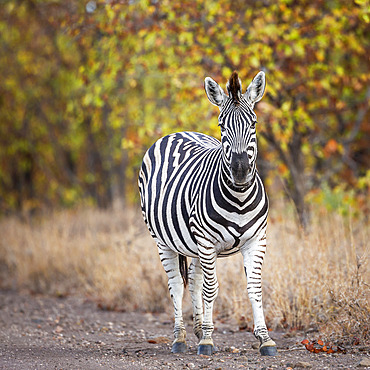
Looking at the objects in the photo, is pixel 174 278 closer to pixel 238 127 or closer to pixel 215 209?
pixel 215 209

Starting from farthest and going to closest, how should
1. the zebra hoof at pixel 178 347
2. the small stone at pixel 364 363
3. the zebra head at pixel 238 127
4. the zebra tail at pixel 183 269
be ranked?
the zebra tail at pixel 183 269, the zebra hoof at pixel 178 347, the small stone at pixel 364 363, the zebra head at pixel 238 127

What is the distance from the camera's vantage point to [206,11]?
8.87m

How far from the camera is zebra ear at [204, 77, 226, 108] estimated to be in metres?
4.48

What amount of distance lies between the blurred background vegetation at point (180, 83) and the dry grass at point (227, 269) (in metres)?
0.75

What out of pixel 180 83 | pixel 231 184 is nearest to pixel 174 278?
pixel 231 184

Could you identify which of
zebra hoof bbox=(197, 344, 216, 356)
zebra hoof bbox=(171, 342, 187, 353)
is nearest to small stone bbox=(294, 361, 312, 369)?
zebra hoof bbox=(197, 344, 216, 356)

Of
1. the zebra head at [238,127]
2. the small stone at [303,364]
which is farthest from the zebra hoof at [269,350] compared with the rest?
the zebra head at [238,127]

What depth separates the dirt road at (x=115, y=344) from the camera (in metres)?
4.45

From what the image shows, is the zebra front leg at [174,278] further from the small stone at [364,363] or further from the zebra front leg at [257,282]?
the small stone at [364,363]

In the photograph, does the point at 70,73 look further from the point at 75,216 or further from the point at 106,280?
the point at 106,280

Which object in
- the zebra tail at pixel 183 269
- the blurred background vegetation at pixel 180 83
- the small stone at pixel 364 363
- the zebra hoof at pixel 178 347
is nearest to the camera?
the small stone at pixel 364 363

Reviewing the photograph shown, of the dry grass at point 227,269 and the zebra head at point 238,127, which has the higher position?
the zebra head at point 238,127

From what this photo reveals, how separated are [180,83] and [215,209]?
15.1ft

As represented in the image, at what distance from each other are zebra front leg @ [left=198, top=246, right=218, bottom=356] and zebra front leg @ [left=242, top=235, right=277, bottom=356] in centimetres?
27
